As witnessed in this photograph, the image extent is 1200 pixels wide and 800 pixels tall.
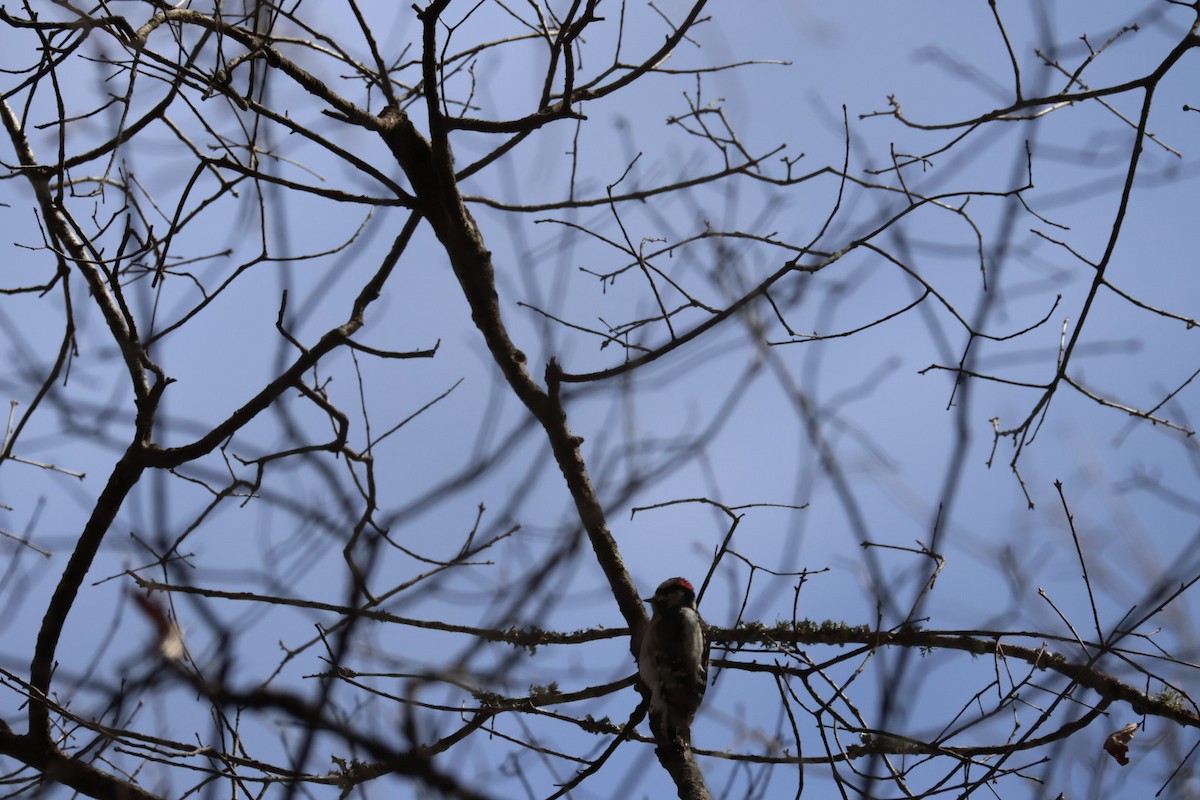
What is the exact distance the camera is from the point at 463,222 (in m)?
3.80

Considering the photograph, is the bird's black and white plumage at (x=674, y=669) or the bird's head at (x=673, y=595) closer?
the bird's black and white plumage at (x=674, y=669)

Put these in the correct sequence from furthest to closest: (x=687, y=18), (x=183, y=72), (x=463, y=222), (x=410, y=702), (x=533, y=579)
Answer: (x=463, y=222) → (x=687, y=18) → (x=183, y=72) → (x=533, y=579) → (x=410, y=702)

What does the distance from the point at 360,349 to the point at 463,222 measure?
0.67m

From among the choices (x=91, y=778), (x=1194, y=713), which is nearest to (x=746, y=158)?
(x=1194, y=713)

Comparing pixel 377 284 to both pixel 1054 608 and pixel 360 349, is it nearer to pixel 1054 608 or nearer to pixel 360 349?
pixel 360 349

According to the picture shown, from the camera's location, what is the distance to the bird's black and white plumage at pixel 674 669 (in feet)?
11.5

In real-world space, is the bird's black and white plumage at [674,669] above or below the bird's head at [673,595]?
below

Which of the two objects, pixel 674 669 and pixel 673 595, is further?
pixel 673 595

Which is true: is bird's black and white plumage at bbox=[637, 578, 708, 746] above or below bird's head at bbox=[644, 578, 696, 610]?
below

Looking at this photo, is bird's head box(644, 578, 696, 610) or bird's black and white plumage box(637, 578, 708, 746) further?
bird's head box(644, 578, 696, 610)

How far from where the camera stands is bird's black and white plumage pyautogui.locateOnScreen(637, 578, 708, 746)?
11.5 feet

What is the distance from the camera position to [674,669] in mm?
3693

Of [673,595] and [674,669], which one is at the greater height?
[673,595]

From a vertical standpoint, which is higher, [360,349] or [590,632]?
[360,349]
